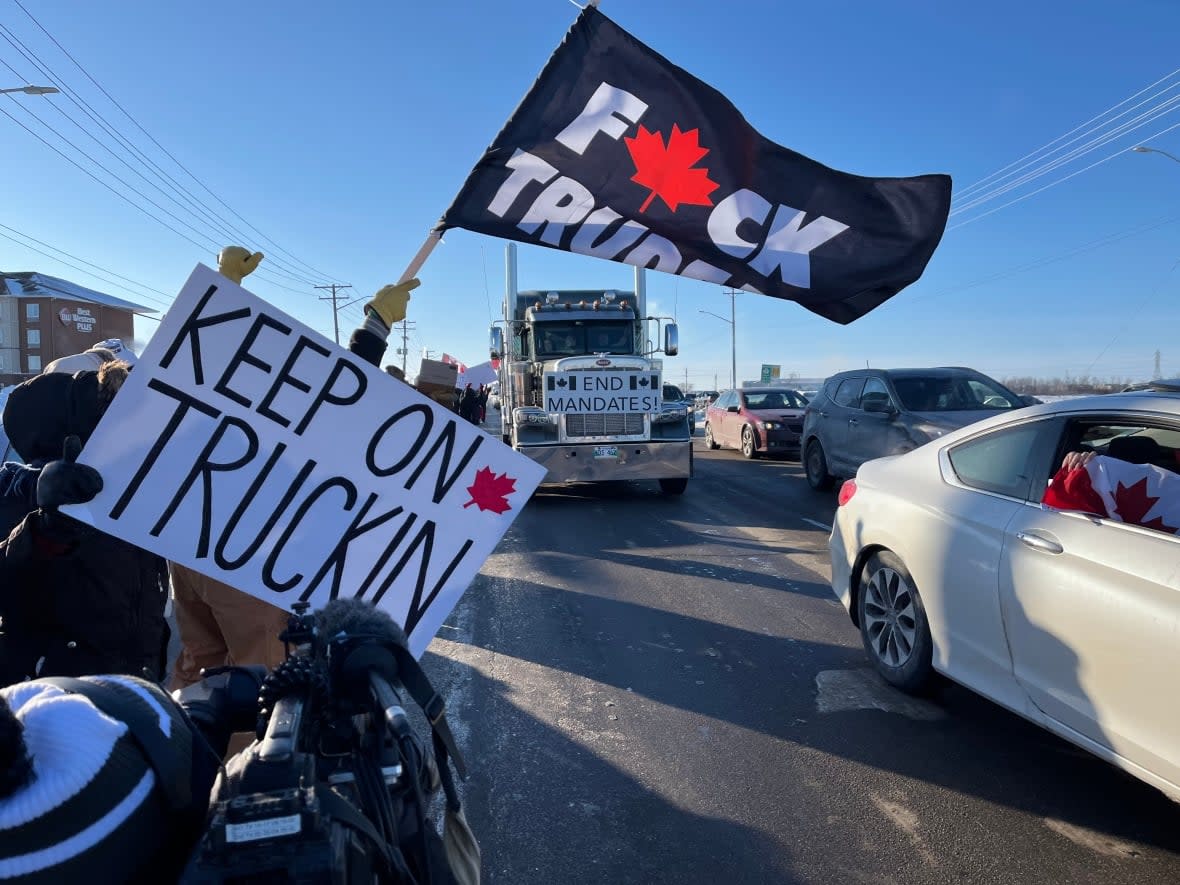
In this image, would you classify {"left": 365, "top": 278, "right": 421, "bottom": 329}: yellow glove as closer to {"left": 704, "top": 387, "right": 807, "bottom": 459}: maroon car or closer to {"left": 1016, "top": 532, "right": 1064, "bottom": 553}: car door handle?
{"left": 1016, "top": 532, "right": 1064, "bottom": 553}: car door handle

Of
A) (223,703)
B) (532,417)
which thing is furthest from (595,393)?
(223,703)

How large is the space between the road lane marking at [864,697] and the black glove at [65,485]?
11.2 ft

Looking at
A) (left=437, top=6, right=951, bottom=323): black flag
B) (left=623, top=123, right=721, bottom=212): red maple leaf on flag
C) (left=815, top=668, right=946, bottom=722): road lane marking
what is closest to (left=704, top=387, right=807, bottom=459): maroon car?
(left=815, top=668, right=946, bottom=722): road lane marking

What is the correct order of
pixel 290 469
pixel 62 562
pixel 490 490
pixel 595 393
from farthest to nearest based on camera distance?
pixel 595 393 < pixel 490 490 < pixel 290 469 < pixel 62 562

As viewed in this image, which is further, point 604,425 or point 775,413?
point 775,413

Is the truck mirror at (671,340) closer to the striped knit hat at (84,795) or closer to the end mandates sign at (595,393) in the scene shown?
the end mandates sign at (595,393)

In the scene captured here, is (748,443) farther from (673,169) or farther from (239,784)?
(239,784)

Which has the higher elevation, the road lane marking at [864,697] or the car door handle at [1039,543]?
the car door handle at [1039,543]

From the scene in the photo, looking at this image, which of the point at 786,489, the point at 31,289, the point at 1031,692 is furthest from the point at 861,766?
the point at 31,289

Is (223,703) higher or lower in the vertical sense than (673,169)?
lower

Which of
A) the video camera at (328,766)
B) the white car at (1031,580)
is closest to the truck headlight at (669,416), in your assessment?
the white car at (1031,580)

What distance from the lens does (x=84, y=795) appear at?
0.91 metres

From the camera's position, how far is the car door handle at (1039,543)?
3.05 metres

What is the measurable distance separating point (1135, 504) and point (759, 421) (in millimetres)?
13661
